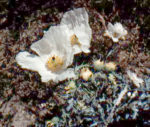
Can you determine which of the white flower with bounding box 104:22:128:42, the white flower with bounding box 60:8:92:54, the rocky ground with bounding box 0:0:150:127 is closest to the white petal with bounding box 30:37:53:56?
the white flower with bounding box 60:8:92:54

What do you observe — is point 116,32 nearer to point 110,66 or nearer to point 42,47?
point 110,66

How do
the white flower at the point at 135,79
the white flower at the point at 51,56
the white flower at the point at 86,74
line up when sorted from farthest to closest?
the white flower at the point at 135,79
the white flower at the point at 86,74
the white flower at the point at 51,56

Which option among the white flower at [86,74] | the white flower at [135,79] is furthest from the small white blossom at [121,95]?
the white flower at [86,74]

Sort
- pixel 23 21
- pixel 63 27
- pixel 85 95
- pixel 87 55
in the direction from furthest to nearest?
pixel 23 21, pixel 87 55, pixel 85 95, pixel 63 27

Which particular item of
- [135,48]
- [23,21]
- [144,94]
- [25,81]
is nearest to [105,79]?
[144,94]

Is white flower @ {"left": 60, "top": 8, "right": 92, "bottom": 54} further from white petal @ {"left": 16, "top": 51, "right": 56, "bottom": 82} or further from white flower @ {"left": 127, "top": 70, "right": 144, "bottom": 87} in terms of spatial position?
white flower @ {"left": 127, "top": 70, "right": 144, "bottom": 87}

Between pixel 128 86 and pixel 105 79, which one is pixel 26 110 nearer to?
pixel 105 79

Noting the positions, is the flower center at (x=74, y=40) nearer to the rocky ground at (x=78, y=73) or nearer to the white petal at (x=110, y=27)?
the rocky ground at (x=78, y=73)
